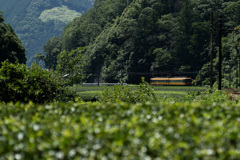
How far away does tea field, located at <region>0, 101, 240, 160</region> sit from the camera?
552 cm

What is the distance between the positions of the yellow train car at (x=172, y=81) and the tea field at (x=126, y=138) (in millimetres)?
78345

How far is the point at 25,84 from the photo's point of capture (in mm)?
18031

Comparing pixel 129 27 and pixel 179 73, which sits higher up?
pixel 129 27

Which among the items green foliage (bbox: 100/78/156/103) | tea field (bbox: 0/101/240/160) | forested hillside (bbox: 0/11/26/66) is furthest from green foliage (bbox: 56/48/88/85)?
forested hillside (bbox: 0/11/26/66)

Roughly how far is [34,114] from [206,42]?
283ft

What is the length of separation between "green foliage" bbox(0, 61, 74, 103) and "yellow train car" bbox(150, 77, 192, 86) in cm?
6703

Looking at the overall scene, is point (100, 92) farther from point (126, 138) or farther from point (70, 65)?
point (126, 138)

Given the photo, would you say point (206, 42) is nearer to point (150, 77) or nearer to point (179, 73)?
point (179, 73)

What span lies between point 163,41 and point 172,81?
16170 mm

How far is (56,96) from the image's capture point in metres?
20.0

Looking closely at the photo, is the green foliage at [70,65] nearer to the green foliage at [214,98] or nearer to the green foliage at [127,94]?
the green foliage at [127,94]

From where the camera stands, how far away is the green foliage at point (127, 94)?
2045 centimetres

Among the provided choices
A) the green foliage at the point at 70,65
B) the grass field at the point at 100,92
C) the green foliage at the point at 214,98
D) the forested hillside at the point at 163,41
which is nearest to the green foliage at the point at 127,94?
the grass field at the point at 100,92

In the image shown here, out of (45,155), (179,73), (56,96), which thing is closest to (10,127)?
(45,155)
